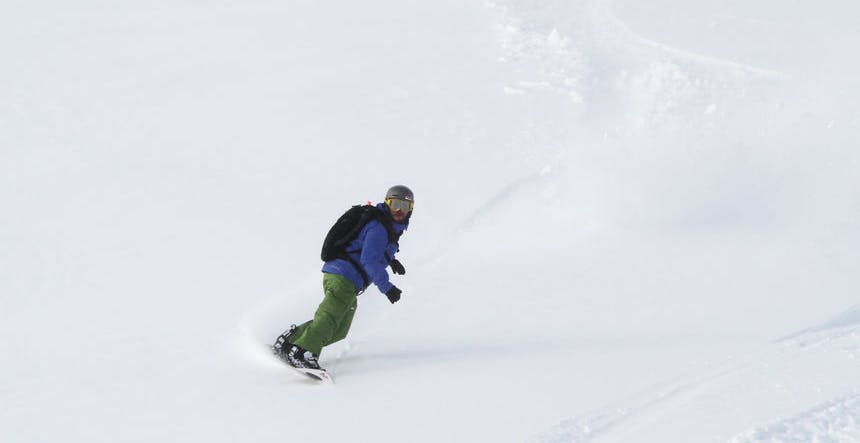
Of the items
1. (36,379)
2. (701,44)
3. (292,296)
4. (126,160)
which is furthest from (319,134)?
(701,44)

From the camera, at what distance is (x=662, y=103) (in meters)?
11.5

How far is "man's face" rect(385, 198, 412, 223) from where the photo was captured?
18.4 ft

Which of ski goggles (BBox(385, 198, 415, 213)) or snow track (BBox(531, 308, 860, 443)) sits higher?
ski goggles (BBox(385, 198, 415, 213))

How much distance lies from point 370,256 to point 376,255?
0.05m

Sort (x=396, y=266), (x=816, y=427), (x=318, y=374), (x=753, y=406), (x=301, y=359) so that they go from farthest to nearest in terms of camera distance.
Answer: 1. (x=396, y=266)
2. (x=301, y=359)
3. (x=318, y=374)
4. (x=753, y=406)
5. (x=816, y=427)

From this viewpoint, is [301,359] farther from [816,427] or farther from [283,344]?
[816,427]

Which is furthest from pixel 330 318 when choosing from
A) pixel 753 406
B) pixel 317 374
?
pixel 753 406

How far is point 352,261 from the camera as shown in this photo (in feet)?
18.6

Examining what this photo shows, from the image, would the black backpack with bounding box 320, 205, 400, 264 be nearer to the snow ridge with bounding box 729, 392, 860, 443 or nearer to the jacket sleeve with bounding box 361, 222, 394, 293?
the jacket sleeve with bounding box 361, 222, 394, 293

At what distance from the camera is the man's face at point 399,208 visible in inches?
221

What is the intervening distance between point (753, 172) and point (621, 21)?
23.6 feet

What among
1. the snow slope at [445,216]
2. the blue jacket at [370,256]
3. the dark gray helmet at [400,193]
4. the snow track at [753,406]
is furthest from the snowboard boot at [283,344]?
the snow track at [753,406]

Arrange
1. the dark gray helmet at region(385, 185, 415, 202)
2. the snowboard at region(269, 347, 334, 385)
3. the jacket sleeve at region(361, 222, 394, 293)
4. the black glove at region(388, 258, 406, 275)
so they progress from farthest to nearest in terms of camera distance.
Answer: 1. the black glove at region(388, 258, 406, 275)
2. the dark gray helmet at region(385, 185, 415, 202)
3. the jacket sleeve at region(361, 222, 394, 293)
4. the snowboard at region(269, 347, 334, 385)

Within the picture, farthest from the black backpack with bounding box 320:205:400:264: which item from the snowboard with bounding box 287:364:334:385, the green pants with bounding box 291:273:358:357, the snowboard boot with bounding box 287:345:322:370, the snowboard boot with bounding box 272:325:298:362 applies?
the snowboard with bounding box 287:364:334:385
